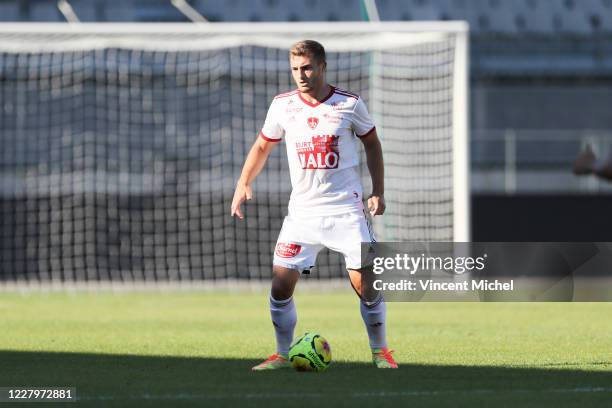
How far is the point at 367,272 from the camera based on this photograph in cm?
694

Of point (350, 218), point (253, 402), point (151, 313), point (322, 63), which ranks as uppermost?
point (322, 63)

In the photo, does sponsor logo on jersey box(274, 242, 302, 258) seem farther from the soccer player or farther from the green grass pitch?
the green grass pitch

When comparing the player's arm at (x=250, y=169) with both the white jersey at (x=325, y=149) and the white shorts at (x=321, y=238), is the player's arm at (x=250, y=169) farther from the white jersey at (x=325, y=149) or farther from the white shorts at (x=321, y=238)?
the white shorts at (x=321, y=238)

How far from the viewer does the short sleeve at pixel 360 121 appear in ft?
23.0

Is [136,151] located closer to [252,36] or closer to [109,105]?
[109,105]

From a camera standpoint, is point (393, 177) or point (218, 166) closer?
point (393, 177)

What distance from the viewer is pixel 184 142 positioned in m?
22.7

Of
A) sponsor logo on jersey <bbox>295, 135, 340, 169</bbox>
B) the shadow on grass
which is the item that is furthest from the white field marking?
sponsor logo on jersey <bbox>295, 135, 340, 169</bbox>

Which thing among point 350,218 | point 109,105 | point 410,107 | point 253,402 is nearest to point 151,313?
point 410,107

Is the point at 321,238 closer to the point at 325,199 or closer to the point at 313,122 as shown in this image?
the point at 325,199

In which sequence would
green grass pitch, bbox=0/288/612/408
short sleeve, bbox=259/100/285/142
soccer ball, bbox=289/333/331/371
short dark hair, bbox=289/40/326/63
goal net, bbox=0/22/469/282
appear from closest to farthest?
green grass pitch, bbox=0/288/612/408, short dark hair, bbox=289/40/326/63, soccer ball, bbox=289/333/331/371, short sleeve, bbox=259/100/285/142, goal net, bbox=0/22/469/282

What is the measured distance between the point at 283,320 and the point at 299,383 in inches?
33.6

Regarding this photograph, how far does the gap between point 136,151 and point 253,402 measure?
57.2ft

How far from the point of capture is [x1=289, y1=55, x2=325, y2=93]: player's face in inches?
266
